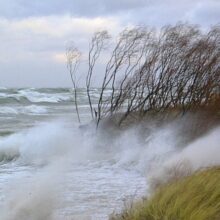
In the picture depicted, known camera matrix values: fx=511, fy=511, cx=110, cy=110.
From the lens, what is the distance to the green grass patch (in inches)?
233

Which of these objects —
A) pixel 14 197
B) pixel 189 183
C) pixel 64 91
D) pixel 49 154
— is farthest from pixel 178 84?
pixel 64 91

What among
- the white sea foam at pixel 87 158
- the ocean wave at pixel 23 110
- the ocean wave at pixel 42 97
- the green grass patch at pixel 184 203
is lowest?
Answer: the ocean wave at pixel 42 97

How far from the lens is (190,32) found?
1866cm

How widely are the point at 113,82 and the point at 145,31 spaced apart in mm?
2279

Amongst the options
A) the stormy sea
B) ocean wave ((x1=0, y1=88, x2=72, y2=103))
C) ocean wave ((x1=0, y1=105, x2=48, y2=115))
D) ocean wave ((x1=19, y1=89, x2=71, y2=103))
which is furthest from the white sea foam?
ocean wave ((x1=19, y1=89, x2=71, y2=103))

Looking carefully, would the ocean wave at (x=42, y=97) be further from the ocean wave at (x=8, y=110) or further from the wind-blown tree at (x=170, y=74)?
the wind-blown tree at (x=170, y=74)

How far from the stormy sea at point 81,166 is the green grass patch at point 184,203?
59.2 inches

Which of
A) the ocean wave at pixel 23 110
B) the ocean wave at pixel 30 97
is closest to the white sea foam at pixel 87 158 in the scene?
the ocean wave at pixel 23 110

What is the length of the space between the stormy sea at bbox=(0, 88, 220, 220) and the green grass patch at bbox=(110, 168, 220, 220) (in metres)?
1.50

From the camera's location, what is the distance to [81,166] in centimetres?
1378

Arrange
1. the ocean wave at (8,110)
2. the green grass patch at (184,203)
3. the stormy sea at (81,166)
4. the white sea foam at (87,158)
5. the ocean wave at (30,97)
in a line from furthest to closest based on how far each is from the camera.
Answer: the ocean wave at (30,97) < the ocean wave at (8,110) < the white sea foam at (87,158) < the stormy sea at (81,166) < the green grass patch at (184,203)

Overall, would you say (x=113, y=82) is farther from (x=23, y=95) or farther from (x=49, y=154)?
(x=23, y=95)

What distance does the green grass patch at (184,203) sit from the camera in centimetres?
593

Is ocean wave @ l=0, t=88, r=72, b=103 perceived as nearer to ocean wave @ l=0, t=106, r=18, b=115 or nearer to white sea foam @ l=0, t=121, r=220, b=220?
ocean wave @ l=0, t=106, r=18, b=115
